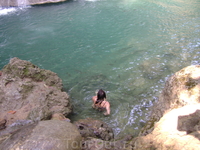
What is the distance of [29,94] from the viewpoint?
5535 millimetres

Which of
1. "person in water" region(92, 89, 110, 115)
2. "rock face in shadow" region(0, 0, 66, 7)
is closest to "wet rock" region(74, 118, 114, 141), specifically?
"person in water" region(92, 89, 110, 115)

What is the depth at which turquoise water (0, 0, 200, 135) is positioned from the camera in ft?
21.7

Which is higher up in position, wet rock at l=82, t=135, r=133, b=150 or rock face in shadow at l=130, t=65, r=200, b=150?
rock face in shadow at l=130, t=65, r=200, b=150

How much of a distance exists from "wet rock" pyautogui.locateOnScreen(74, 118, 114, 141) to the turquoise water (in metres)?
0.51

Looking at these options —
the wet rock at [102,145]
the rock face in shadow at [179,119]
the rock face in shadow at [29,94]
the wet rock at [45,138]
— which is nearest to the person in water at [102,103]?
the rock face in shadow at [29,94]

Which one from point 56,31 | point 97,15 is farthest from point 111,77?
point 97,15

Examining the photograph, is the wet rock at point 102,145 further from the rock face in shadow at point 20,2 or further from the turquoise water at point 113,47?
the rock face in shadow at point 20,2

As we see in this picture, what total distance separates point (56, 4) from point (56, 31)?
28.1 ft

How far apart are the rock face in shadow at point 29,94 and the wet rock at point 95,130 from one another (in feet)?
2.54

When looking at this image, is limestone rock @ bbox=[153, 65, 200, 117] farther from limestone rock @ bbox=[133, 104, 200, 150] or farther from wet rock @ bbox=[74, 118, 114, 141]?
wet rock @ bbox=[74, 118, 114, 141]

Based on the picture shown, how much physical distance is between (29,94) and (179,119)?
14.6 feet

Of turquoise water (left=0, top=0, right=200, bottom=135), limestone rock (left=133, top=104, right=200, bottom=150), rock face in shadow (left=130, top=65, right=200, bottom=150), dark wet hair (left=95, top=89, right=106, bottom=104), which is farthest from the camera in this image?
turquoise water (left=0, top=0, right=200, bottom=135)

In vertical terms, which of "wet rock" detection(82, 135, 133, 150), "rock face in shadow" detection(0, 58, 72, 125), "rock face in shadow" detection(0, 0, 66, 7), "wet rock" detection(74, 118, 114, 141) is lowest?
"wet rock" detection(74, 118, 114, 141)

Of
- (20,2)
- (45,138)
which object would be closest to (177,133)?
(45,138)
